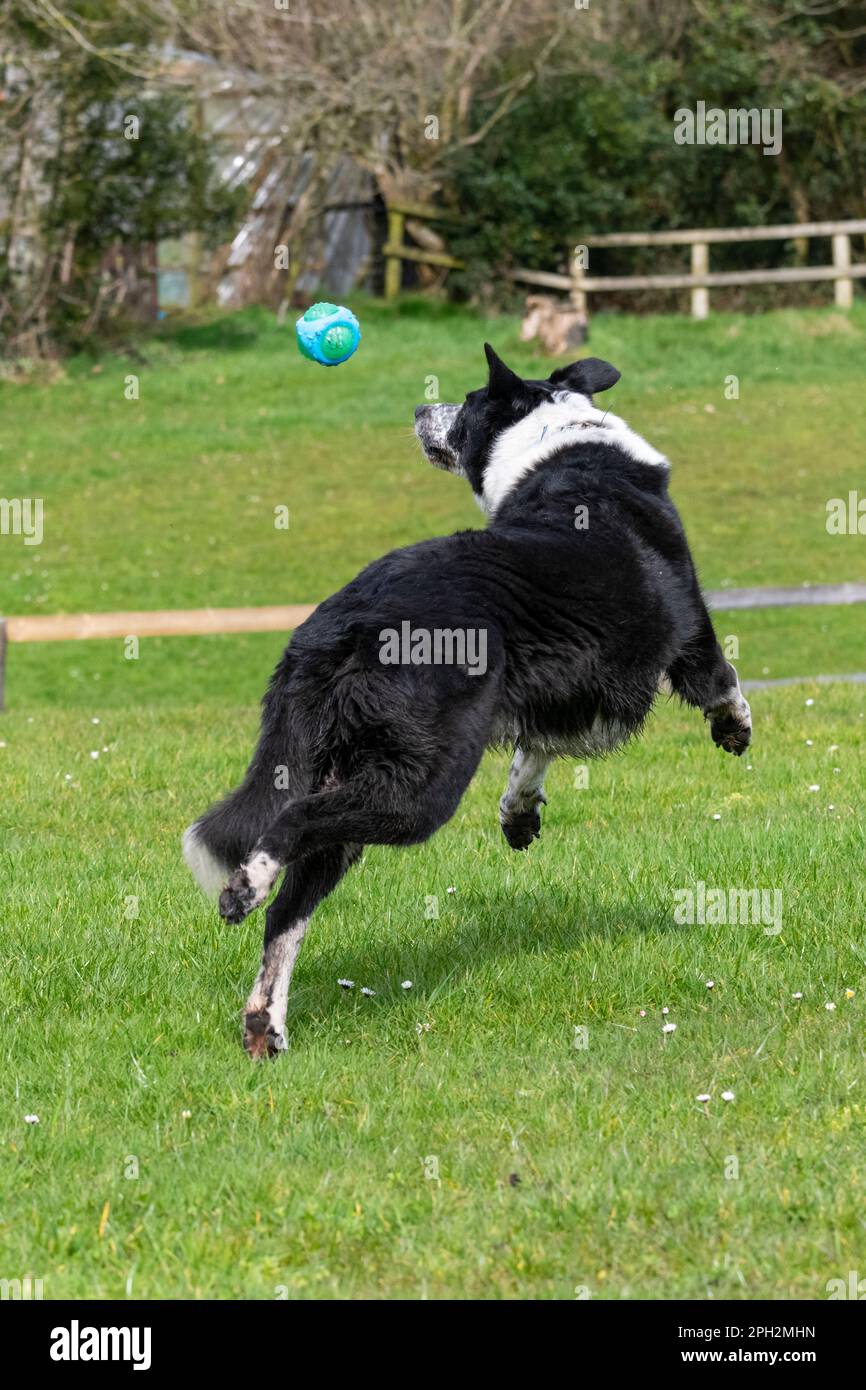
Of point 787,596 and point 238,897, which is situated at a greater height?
point 787,596

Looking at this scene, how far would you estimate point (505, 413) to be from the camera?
5570 millimetres

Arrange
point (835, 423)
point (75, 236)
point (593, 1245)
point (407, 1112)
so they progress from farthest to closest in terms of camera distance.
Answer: point (75, 236), point (835, 423), point (407, 1112), point (593, 1245)

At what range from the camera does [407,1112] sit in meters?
4.17

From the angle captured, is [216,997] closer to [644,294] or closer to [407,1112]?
[407,1112]

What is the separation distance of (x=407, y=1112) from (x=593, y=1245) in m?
0.78

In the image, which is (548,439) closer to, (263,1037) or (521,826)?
(521,826)

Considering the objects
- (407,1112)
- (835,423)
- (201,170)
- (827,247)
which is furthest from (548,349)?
(407,1112)

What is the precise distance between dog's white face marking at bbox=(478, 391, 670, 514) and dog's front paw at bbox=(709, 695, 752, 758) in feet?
3.00

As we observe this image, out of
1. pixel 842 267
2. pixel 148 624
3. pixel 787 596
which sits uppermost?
pixel 842 267

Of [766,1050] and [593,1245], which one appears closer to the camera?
[593,1245]

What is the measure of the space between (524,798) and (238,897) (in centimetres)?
176

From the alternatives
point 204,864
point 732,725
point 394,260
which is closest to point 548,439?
point 732,725

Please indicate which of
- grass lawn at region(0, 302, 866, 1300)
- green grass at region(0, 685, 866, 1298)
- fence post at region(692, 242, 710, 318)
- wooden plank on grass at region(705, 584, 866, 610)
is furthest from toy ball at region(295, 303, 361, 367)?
fence post at region(692, 242, 710, 318)

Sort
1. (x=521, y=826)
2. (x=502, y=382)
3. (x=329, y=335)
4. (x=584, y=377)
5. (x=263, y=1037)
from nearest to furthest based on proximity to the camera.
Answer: (x=263, y=1037)
(x=502, y=382)
(x=584, y=377)
(x=521, y=826)
(x=329, y=335)
